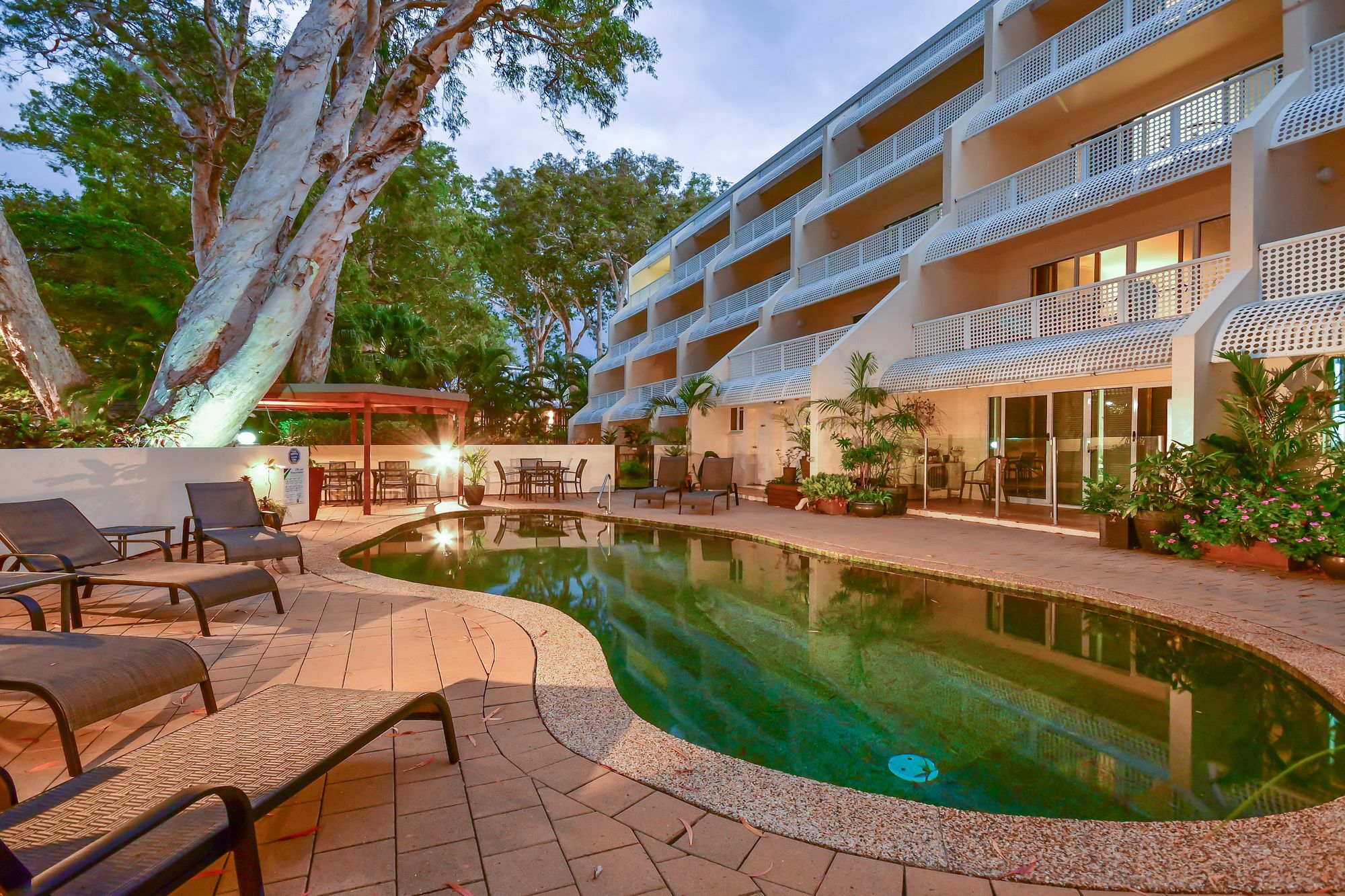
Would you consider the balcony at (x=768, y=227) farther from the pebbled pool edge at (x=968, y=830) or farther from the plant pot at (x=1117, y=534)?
the pebbled pool edge at (x=968, y=830)

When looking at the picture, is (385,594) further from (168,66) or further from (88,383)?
(168,66)

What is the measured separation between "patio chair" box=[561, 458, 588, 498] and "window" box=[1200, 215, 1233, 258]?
1328cm

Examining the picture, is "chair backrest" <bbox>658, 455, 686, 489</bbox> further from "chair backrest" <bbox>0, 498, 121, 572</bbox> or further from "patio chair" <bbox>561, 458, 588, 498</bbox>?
"chair backrest" <bbox>0, 498, 121, 572</bbox>

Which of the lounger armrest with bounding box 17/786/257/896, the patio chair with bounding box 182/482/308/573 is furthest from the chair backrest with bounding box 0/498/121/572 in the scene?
the lounger armrest with bounding box 17/786/257/896

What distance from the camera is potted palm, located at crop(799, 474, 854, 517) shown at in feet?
40.8

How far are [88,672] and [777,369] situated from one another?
1579cm

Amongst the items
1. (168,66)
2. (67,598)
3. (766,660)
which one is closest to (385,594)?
(67,598)

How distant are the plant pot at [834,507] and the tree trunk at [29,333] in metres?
13.9

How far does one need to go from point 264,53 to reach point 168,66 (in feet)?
7.44

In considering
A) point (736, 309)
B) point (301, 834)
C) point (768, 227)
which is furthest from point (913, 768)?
point (768, 227)

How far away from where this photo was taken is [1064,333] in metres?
11.2

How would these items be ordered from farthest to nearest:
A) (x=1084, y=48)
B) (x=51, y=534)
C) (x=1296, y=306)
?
(x=1084, y=48), (x=1296, y=306), (x=51, y=534)

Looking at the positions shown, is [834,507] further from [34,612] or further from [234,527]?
[34,612]

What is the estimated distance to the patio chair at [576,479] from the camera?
16484 millimetres
